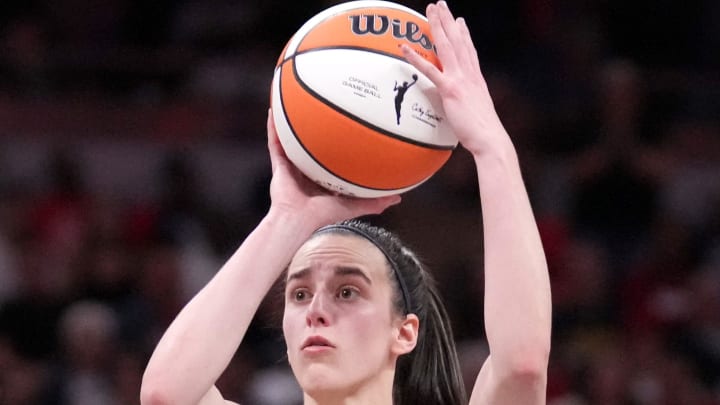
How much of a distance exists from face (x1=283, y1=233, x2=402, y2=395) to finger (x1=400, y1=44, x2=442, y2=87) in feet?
2.39

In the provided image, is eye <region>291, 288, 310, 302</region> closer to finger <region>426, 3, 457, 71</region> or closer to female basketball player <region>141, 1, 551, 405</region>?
female basketball player <region>141, 1, 551, 405</region>

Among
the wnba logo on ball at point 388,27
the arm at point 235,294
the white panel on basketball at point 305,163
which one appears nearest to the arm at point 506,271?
the wnba logo on ball at point 388,27

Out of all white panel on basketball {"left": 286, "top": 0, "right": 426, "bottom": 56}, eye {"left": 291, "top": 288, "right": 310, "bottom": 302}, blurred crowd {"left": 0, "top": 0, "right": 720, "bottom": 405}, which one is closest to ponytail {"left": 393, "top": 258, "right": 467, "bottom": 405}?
eye {"left": 291, "top": 288, "right": 310, "bottom": 302}

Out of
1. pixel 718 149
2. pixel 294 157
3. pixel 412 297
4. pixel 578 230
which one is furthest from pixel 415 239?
pixel 294 157

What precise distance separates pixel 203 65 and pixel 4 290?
2077 millimetres

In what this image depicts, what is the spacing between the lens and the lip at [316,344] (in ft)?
11.7

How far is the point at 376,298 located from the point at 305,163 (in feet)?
1.85

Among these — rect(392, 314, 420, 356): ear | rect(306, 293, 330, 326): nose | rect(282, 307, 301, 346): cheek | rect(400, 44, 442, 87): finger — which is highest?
rect(400, 44, 442, 87): finger

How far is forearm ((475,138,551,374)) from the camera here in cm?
303

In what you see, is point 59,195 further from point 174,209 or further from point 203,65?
point 203,65

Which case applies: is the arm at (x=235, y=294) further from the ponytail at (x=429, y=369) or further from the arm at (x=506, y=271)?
the ponytail at (x=429, y=369)

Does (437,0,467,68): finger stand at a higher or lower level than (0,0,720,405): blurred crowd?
higher

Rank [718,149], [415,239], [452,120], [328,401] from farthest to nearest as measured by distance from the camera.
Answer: [718,149], [415,239], [328,401], [452,120]

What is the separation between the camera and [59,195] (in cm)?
765
